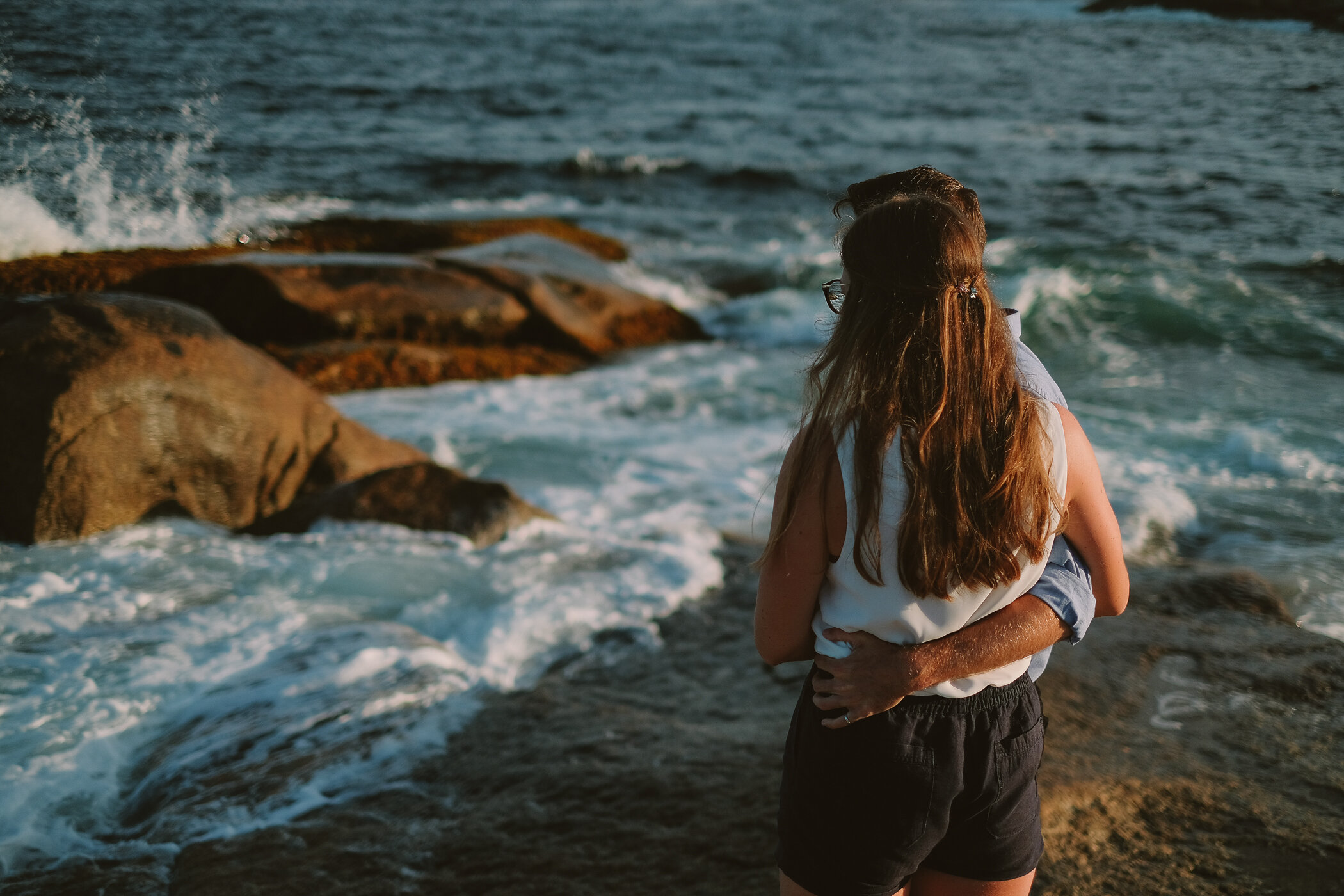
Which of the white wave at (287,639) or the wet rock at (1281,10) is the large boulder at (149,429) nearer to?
the white wave at (287,639)

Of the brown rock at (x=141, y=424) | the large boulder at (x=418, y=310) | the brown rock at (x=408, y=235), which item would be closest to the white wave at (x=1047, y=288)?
the large boulder at (x=418, y=310)

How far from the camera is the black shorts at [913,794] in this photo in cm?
170

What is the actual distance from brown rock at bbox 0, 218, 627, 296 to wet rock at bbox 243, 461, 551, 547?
7.81 feet

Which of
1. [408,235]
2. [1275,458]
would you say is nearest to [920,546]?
[1275,458]

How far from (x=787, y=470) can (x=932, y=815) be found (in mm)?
668

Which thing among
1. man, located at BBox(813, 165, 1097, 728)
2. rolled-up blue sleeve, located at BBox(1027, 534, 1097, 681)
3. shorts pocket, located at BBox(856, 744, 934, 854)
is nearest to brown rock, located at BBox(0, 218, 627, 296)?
man, located at BBox(813, 165, 1097, 728)

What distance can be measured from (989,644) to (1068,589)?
19 centimetres

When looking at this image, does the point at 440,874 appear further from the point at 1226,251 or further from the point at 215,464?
the point at 1226,251

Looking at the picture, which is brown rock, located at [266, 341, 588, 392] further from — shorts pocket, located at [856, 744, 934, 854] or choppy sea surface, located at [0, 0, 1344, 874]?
shorts pocket, located at [856, 744, 934, 854]

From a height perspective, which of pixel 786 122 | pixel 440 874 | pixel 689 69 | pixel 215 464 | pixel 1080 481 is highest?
pixel 689 69

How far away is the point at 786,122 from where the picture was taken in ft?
72.9

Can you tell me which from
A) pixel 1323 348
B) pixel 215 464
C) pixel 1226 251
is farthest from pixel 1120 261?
pixel 215 464

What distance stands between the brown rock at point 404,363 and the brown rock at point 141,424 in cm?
239

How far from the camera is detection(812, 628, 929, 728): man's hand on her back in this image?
5.43 feet
